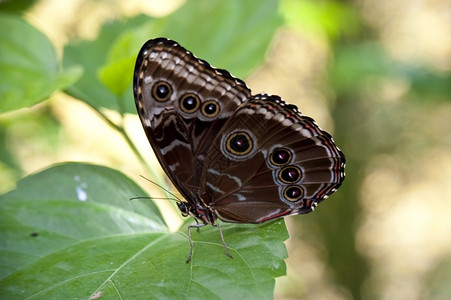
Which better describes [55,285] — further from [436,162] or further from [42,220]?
[436,162]

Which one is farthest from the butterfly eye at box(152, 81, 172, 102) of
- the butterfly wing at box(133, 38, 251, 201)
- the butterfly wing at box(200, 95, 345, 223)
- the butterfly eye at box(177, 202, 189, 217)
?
the butterfly eye at box(177, 202, 189, 217)

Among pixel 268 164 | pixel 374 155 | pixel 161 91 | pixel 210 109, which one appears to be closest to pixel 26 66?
pixel 161 91

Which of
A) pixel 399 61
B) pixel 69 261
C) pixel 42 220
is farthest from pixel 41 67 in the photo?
pixel 399 61

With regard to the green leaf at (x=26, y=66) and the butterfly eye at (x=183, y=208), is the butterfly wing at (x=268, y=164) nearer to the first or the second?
the butterfly eye at (x=183, y=208)

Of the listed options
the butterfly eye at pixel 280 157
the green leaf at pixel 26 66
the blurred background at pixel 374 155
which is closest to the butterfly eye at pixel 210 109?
the butterfly eye at pixel 280 157

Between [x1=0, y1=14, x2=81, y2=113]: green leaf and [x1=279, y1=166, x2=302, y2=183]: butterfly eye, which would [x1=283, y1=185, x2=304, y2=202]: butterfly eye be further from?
[x1=0, y1=14, x2=81, y2=113]: green leaf

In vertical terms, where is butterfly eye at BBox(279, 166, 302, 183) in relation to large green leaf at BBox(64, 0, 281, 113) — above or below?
below

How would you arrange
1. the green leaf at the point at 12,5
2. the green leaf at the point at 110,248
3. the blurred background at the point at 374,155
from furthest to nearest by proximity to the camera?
the blurred background at the point at 374,155 → the green leaf at the point at 12,5 → the green leaf at the point at 110,248

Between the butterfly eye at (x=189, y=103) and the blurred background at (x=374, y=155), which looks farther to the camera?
the blurred background at (x=374, y=155)
